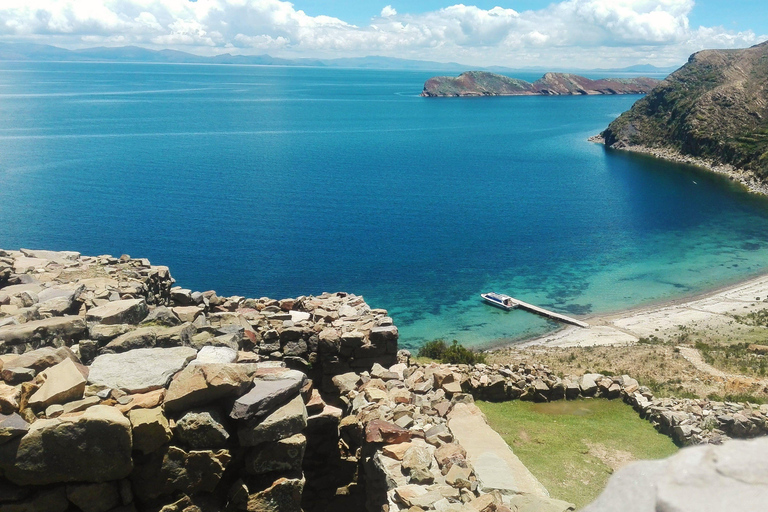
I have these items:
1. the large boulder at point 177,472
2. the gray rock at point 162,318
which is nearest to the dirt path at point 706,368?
the gray rock at point 162,318

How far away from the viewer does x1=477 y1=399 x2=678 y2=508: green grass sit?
51.6 ft

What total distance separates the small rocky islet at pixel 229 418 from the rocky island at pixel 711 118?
106322 millimetres

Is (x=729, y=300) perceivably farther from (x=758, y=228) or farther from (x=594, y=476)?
(x=594, y=476)

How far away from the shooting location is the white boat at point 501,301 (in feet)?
171

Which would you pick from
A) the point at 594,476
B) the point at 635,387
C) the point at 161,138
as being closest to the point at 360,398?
the point at 594,476

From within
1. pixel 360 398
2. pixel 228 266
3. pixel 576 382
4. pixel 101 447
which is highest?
pixel 101 447

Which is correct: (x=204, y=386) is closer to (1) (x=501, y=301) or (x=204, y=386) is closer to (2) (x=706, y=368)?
(2) (x=706, y=368)

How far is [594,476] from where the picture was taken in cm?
1596

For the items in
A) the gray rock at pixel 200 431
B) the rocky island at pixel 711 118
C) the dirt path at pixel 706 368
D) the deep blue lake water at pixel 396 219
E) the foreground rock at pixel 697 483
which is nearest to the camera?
the foreground rock at pixel 697 483

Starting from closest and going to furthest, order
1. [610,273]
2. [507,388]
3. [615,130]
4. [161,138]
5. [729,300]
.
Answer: [507,388] → [729,300] → [610,273] → [161,138] → [615,130]

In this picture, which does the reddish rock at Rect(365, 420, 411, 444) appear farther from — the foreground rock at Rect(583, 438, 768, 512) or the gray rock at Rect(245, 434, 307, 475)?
the foreground rock at Rect(583, 438, 768, 512)

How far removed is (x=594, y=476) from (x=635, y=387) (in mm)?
7459

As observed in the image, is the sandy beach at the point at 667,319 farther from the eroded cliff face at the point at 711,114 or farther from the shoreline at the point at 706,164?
the eroded cliff face at the point at 711,114

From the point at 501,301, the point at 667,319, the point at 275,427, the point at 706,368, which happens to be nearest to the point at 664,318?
the point at 667,319
